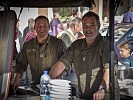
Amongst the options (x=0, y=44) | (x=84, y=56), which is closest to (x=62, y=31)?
(x=84, y=56)

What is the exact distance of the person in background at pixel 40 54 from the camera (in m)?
3.90

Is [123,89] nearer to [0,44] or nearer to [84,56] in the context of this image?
[84,56]

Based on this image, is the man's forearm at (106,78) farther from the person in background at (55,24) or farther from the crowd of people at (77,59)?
the person in background at (55,24)

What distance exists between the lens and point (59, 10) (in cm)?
463

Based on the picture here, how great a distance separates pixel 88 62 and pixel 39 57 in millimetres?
883

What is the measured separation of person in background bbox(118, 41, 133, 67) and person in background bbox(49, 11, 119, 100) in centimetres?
115

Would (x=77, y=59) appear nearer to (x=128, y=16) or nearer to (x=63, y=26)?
(x=128, y=16)

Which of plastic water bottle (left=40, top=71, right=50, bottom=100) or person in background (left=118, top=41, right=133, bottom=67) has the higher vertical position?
person in background (left=118, top=41, right=133, bottom=67)

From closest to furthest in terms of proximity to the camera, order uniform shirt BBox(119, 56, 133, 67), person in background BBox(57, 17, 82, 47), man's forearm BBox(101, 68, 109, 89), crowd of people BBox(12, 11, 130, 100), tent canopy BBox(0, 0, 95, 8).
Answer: man's forearm BBox(101, 68, 109, 89)
crowd of people BBox(12, 11, 130, 100)
tent canopy BBox(0, 0, 95, 8)
uniform shirt BBox(119, 56, 133, 67)
person in background BBox(57, 17, 82, 47)

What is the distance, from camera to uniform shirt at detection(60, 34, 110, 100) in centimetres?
318

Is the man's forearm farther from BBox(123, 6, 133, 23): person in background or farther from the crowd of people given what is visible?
BBox(123, 6, 133, 23): person in background

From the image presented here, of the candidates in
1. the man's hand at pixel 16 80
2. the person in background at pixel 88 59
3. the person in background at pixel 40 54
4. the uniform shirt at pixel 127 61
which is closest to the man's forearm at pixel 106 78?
the person in background at pixel 88 59

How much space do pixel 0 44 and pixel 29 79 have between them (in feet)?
5.13

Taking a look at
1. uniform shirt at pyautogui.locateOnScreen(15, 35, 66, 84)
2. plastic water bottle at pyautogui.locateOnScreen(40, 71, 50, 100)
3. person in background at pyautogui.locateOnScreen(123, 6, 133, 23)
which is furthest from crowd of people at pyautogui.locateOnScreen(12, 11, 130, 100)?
person in background at pyautogui.locateOnScreen(123, 6, 133, 23)
